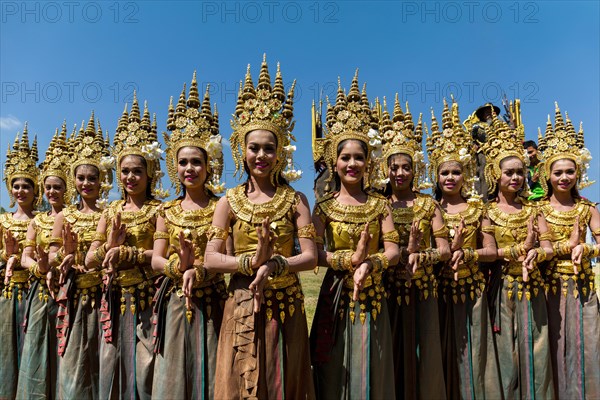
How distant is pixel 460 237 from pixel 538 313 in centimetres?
152

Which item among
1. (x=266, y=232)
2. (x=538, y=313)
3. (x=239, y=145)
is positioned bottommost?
(x=538, y=313)

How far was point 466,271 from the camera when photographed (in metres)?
5.50

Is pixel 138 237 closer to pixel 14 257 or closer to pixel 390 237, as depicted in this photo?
pixel 14 257

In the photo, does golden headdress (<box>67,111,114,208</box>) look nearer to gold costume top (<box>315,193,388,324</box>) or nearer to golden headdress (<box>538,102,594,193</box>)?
gold costume top (<box>315,193,388,324</box>)

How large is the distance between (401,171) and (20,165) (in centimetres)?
581

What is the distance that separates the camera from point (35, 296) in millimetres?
6324

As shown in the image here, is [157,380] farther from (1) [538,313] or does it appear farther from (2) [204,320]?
(1) [538,313]

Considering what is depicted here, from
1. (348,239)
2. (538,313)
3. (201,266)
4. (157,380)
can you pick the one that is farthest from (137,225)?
(538,313)

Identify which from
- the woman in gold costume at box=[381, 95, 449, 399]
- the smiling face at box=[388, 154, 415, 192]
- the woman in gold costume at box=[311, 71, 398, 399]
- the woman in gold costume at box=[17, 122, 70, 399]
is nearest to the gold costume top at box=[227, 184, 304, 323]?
the woman in gold costume at box=[311, 71, 398, 399]

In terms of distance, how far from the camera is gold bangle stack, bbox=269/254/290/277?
13.1 ft

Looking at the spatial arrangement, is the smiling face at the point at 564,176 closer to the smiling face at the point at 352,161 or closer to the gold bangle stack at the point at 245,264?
the smiling face at the point at 352,161

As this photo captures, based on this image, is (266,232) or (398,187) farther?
(398,187)

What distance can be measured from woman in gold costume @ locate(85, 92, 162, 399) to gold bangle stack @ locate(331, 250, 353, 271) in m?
2.15

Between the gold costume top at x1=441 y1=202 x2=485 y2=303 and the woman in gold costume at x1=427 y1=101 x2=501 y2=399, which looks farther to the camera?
the gold costume top at x1=441 y1=202 x2=485 y2=303
